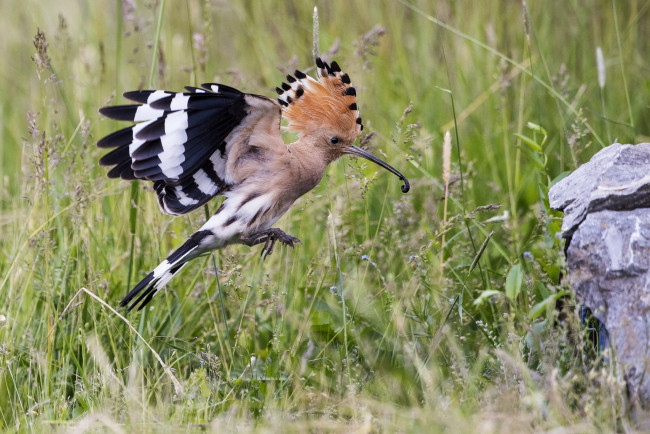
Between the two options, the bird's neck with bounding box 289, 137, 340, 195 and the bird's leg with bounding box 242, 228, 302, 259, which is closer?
the bird's leg with bounding box 242, 228, 302, 259

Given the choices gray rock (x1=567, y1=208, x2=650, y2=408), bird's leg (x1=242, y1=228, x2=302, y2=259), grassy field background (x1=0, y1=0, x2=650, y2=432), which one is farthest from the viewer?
bird's leg (x1=242, y1=228, x2=302, y2=259)

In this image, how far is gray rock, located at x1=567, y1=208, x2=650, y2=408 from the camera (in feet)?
6.16

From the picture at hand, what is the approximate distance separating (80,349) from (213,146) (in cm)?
80

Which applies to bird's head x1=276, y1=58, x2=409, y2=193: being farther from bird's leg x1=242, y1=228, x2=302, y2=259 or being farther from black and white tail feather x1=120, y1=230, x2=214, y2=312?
black and white tail feather x1=120, y1=230, x2=214, y2=312

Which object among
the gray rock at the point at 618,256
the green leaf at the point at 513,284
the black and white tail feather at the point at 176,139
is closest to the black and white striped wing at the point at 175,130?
the black and white tail feather at the point at 176,139

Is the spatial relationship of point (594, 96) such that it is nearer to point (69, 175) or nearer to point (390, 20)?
point (390, 20)

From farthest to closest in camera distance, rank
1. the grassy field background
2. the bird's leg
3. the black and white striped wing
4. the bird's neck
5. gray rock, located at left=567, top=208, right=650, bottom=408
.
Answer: the bird's neck < the bird's leg < the black and white striped wing < the grassy field background < gray rock, located at left=567, top=208, right=650, bottom=408

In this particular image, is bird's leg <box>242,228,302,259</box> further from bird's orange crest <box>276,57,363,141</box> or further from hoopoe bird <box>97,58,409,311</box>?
bird's orange crest <box>276,57,363,141</box>

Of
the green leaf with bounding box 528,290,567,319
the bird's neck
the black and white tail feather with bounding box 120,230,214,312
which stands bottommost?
the green leaf with bounding box 528,290,567,319

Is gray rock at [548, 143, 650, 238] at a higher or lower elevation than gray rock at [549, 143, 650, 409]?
higher

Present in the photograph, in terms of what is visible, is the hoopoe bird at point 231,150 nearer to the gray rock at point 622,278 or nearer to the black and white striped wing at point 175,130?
the black and white striped wing at point 175,130

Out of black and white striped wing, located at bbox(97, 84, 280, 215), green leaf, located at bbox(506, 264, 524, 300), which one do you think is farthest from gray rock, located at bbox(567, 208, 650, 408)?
black and white striped wing, located at bbox(97, 84, 280, 215)

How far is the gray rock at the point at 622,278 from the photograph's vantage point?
1.88 m

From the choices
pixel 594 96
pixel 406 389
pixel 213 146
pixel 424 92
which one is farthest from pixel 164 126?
pixel 594 96
